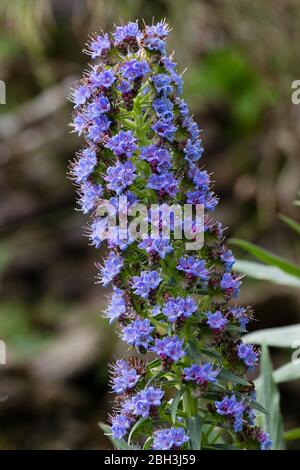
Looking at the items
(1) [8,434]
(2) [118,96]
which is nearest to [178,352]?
(2) [118,96]

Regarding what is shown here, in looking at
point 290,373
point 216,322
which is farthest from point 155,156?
point 290,373

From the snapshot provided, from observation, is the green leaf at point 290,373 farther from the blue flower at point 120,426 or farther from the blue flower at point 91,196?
the blue flower at point 91,196

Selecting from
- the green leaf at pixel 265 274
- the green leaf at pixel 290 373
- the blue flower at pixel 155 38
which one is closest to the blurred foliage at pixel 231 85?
the green leaf at pixel 265 274

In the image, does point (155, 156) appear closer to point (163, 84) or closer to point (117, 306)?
point (163, 84)

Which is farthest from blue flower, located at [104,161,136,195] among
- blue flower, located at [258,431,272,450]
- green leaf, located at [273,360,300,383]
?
green leaf, located at [273,360,300,383]

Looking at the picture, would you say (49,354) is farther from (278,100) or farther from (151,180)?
(151,180)

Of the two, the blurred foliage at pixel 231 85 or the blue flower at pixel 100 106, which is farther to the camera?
the blurred foliage at pixel 231 85

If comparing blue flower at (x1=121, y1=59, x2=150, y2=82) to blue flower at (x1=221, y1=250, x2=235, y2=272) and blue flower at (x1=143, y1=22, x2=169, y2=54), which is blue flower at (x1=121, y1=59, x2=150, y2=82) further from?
blue flower at (x1=221, y1=250, x2=235, y2=272)
